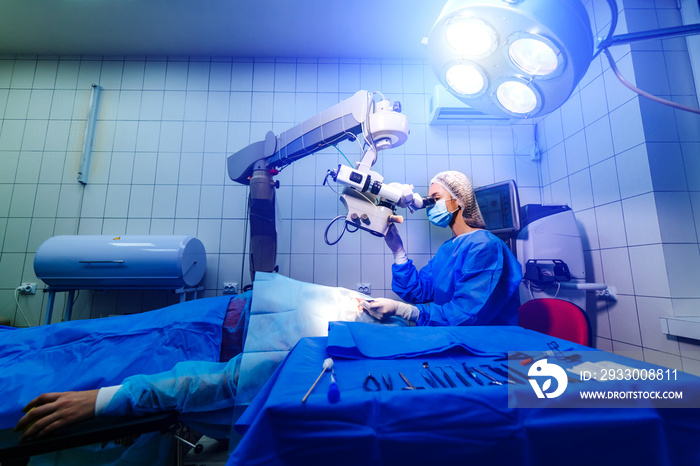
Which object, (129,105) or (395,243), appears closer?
(395,243)

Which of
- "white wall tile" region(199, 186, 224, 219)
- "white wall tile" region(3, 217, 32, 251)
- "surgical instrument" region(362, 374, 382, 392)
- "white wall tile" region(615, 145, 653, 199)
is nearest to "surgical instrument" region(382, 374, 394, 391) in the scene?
"surgical instrument" region(362, 374, 382, 392)

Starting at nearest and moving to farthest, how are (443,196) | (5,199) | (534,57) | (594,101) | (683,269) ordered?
(534,57) < (683,269) < (443,196) < (594,101) < (5,199)

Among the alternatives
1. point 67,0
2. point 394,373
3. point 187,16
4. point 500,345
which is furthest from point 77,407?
point 67,0

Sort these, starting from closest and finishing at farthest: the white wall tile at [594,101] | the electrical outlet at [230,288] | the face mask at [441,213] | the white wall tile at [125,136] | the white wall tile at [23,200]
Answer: the face mask at [441,213] → the white wall tile at [594,101] → the electrical outlet at [230,288] → the white wall tile at [23,200] → the white wall tile at [125,136]

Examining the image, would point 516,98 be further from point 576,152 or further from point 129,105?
point 129,105

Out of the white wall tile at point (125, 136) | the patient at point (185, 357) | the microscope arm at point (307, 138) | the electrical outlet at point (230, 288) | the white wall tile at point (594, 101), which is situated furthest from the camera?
the white wall tile at point (125, 136)

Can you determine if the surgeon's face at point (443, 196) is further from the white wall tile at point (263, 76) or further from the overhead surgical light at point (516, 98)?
the white wall tile at point (263, 76)

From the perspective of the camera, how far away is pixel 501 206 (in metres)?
1.85

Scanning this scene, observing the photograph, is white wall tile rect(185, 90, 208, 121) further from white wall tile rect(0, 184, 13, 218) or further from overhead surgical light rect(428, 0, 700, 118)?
overhead surgical light rect(428, 0, 700, 118)

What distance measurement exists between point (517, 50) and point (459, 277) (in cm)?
90

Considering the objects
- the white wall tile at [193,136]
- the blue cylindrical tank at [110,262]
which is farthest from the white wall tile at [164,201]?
the blue cylindrical tank at [110,262]

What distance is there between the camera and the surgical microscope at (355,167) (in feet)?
4.48

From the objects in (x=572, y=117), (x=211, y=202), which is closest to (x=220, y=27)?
(x=211, y=202)

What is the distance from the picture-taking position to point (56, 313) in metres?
2.09
